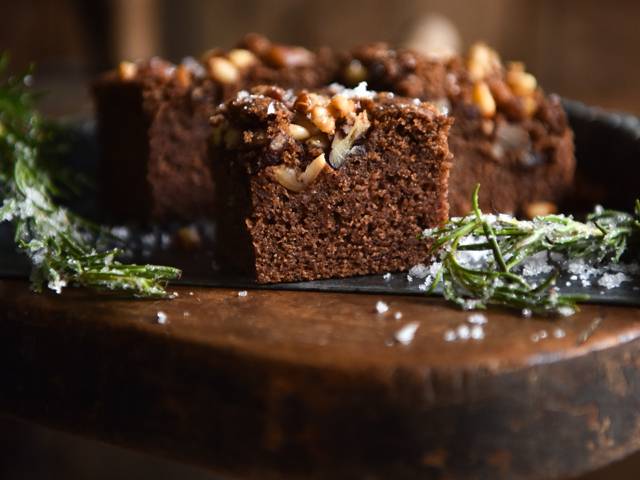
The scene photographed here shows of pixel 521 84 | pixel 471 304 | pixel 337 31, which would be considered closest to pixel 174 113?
pixel 521 84

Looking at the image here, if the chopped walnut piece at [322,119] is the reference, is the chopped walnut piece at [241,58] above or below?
above

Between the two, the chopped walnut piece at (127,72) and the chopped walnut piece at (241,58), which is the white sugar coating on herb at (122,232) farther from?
the chopped walnut piece at (241,58)

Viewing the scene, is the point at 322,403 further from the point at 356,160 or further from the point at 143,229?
the point at 143,229

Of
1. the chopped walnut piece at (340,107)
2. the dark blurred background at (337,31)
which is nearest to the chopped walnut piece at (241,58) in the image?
the chopped walnut piece at (340,107)

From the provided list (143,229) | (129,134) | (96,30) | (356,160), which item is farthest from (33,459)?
(96,30)

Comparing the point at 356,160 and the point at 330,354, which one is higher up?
the point at 356,160

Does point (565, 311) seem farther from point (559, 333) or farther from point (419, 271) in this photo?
point (419, 271)
